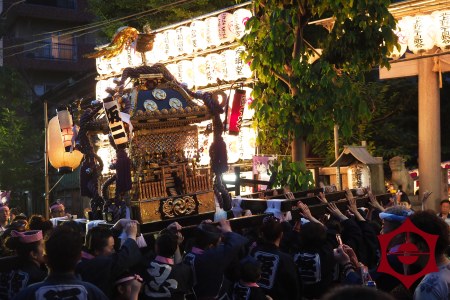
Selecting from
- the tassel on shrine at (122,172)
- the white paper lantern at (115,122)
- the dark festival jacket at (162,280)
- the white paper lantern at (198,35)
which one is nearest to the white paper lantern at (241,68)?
the white paper lantern at (198,35)

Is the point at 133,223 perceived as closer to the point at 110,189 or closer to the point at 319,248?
the point at 319,248

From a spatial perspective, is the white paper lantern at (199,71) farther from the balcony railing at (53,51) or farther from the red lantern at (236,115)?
the balcony railing at (53,51)

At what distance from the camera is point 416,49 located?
1416cm

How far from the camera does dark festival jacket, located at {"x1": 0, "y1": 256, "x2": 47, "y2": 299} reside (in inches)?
203

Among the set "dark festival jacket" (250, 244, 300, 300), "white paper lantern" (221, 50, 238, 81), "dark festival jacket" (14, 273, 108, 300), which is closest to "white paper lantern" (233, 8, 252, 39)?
"white paper lantern" (221, 50, 238, 81)

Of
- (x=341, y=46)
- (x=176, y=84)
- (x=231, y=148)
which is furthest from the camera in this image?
(x=231, y=148)

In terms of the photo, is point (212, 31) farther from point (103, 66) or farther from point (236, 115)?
point (236, 115)

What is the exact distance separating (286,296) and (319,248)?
58cm

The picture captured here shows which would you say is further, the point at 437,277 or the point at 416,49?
the point at 416,49

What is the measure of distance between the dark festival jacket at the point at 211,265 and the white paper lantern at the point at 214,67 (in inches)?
441

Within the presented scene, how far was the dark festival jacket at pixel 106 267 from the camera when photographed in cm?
489

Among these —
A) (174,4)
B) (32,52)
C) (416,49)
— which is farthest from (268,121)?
(32,52)

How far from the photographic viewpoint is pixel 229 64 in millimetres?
16594

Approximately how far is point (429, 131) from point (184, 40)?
7.50 meters
